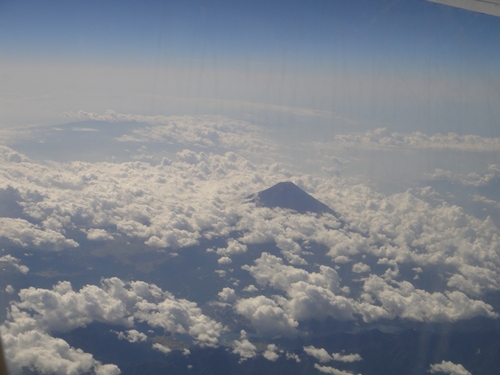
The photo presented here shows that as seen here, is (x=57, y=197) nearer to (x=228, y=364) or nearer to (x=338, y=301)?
(x=228, y=364)

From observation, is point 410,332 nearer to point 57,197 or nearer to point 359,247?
point 359,247

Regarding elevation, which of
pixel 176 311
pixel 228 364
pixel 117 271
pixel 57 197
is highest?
pixel 57 197

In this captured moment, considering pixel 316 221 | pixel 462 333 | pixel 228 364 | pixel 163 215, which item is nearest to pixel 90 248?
pixel 163 215

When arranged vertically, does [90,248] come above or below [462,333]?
above

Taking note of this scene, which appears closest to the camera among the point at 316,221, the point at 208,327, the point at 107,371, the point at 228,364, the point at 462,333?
the point at 107,371

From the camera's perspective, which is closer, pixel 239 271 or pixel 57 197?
pixel 239 271

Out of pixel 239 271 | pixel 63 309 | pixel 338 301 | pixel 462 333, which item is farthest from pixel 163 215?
pixel 462 333

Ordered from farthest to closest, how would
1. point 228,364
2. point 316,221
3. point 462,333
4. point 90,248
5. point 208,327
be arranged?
point 316,221
point 90,248
point 462,333
point 208,327
point 228,364
